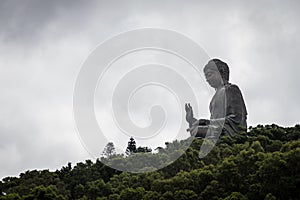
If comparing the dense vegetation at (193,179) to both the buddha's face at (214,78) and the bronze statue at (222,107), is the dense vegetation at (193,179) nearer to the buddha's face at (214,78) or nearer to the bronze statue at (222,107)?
the bronze statue at (222,107)

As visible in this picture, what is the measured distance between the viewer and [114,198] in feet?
48.6

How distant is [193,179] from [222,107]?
9899 millimetres

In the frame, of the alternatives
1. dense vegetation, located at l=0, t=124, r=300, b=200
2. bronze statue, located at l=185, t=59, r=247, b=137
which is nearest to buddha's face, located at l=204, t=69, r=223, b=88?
bronze statue, located at l=185, t=59, r=247, b=137

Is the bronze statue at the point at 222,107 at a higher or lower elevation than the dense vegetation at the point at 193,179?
higher

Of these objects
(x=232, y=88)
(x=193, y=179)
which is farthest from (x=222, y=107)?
(x=193, y=179)

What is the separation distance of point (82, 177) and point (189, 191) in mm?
4449

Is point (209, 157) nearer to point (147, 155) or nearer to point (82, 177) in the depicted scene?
point (147, 155)

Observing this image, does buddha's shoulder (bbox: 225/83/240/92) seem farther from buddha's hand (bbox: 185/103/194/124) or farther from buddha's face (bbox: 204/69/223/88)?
buddha's hand (bbox: 185/103/194/124)

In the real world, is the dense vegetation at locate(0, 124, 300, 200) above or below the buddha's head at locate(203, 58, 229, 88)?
below

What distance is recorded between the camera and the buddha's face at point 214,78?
25375 mm

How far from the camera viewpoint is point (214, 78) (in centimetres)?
2539

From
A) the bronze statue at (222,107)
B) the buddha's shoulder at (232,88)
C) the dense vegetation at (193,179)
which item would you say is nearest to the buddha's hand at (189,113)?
the bronze statue at (222,107)

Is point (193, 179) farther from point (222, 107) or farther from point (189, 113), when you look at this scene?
point (222, 107)

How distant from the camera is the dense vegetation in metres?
14.0
